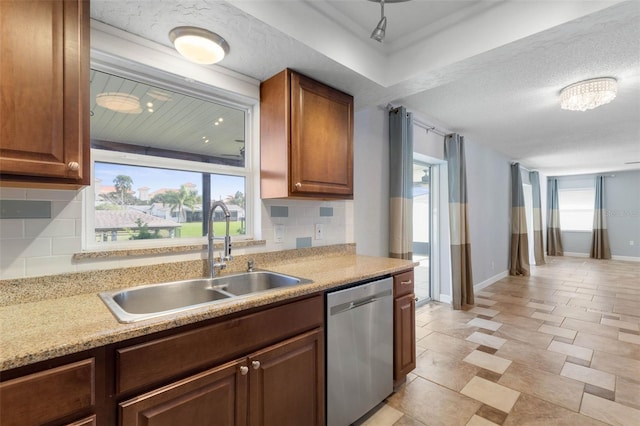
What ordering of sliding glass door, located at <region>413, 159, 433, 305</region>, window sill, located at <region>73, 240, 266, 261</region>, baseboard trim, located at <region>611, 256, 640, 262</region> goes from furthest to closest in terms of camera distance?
baseboard trim, located at <region>611, 256, 640, 262</region>, sliding glass door, located at <region>413, 159, 433, 305</region>, window sill, located at <region>73, 240, 266, 261</region>

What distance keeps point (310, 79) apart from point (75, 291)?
6.04ft

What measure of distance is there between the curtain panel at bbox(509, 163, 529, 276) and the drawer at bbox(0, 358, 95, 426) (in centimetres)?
696

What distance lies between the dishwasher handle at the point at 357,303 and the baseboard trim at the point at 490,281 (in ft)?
11.7

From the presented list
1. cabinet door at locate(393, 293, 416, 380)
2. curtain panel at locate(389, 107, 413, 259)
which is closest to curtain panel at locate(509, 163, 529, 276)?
curtain panel at locate(389, 107, 413, 259)

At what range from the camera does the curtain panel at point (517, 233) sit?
6.00 meters

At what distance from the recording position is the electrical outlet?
2193 millimetres

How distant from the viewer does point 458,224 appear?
3.88 meters

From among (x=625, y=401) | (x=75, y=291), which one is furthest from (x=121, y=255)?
(x=625, y=401)

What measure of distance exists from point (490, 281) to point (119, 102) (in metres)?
5.86

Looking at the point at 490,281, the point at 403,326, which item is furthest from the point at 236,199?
the point at 490,281

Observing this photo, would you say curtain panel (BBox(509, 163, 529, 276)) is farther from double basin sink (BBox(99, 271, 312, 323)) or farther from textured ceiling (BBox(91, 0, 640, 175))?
double basin sink (BBox(99, 271, 312, 323))

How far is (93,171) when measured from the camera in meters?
1.55

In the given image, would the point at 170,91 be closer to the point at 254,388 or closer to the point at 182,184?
the point at 182,184

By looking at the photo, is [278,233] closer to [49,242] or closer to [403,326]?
[403,326]
